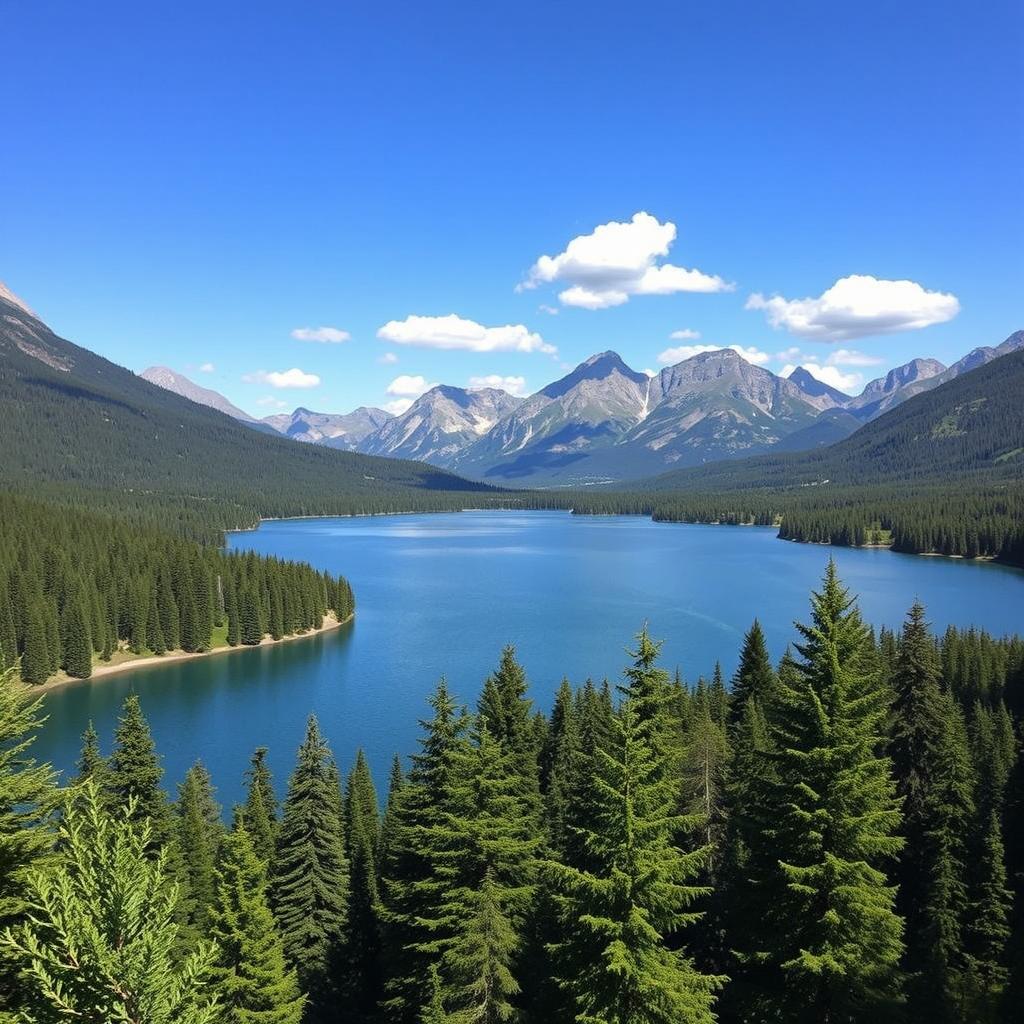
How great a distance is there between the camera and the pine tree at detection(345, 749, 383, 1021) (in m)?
32.7

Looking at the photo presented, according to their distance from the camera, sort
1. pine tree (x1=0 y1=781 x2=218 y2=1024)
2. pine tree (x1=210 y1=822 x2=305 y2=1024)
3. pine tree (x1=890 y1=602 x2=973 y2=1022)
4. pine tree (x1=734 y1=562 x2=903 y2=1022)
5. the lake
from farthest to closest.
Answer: the lake
pine tree (x1=890 y1=602 x2=973 y2=1022)
pine tree (x1=210 y1=822 x2=305 y2=1024)
pine tree (x1=734 y1=562 x2=903 y2=1022)
pine tree (x1=0 y1=781 x2=218 y2=1024)

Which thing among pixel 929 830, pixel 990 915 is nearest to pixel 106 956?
pixel 929 830

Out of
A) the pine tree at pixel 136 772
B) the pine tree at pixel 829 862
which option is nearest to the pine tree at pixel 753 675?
the pine tree at pixel 829 862

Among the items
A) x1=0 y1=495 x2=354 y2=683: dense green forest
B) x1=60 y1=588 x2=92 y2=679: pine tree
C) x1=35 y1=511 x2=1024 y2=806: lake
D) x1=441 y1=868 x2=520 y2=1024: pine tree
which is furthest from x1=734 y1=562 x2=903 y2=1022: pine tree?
x1=60 y1=588 x2=92 y2=679: pine tree

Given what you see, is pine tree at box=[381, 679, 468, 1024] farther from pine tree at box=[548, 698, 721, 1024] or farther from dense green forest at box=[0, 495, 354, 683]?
dense green forest at box=[0, 495, 354, 683]

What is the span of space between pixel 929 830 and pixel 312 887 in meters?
27.1

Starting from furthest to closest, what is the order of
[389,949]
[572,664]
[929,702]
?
[572,664]
[929,702]
[389,949]

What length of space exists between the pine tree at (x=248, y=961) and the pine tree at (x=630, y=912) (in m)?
8.47

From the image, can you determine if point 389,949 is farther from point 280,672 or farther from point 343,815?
point 280,672

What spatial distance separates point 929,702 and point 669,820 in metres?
29.7

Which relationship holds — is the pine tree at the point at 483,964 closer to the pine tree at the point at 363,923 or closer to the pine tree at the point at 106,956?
the pine tree at the point at 363,923

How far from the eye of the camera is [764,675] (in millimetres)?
53906

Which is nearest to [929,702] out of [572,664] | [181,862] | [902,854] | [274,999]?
[902,854]

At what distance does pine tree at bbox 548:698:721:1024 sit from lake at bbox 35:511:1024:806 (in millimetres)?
52268
